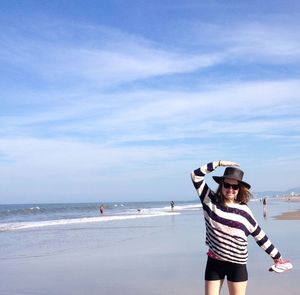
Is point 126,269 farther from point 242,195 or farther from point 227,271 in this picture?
point 242,195

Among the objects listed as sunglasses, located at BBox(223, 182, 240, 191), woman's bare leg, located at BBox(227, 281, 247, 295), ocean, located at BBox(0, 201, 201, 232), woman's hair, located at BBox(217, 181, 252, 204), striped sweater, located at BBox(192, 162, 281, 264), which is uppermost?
sunglasses, located at BBox(223, 182, 240, 191)

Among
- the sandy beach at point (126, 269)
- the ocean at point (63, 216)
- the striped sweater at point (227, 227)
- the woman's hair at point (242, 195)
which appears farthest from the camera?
the ocean at point (63, 216)

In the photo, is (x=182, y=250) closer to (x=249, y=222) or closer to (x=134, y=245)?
(x=134, y=245)

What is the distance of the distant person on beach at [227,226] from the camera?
4219 millimetres

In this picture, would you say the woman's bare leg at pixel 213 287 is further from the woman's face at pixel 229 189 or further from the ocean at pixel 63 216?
the ocean at pixel 63 216

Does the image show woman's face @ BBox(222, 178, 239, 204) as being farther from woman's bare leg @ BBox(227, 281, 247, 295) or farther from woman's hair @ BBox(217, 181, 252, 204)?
woman's bare leg @ BBox(227, 281, 247, 295)

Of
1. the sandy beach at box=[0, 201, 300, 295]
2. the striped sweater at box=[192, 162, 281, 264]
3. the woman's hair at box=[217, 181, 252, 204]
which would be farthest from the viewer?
the sandy beach at box=[0, 201, 300, 295]

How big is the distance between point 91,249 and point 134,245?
51.5 inches

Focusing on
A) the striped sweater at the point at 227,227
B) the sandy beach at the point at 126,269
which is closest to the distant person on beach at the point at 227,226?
the striped sweater at the point at 227,227

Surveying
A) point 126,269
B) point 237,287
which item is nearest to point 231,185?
point 237,287

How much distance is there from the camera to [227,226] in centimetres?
421

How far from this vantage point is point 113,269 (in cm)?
973

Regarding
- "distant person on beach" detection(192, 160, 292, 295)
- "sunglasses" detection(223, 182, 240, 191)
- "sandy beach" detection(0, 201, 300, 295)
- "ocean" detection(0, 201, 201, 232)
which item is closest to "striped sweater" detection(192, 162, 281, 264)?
"distant person on beach" detection(192, 160, 292, 295)

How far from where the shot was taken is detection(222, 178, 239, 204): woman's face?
14.0ft
